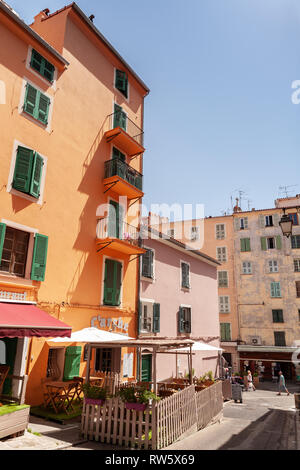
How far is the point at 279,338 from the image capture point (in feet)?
105

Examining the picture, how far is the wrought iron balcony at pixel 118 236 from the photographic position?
14.2 m

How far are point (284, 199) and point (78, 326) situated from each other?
30.8 meters

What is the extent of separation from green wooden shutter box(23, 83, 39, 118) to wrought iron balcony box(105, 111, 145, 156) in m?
4.24

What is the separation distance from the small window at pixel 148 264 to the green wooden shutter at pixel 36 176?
762 centimetres

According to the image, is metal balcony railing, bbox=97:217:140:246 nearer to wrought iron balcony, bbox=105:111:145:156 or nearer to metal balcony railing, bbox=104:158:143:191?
metal balcony railing, bbox=104:158:143:191

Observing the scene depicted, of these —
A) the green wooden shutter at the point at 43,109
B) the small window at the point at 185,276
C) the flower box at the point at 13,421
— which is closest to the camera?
the flower box at the point at 13,421

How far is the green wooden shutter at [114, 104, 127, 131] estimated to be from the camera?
55.5 ft

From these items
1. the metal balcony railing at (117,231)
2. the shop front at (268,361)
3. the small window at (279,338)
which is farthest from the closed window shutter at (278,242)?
the metal balcony railing at (117,231)

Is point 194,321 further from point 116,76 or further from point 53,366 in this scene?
point 116,76

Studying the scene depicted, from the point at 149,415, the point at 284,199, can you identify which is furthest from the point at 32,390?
the point at 284,199

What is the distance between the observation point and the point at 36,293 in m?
11.2

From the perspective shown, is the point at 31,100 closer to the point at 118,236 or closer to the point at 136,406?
the point at 118,236

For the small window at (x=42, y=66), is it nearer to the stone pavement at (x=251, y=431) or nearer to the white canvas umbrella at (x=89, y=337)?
the white canvas umbrella at (x=89, y=337)

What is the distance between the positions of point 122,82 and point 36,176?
29.8 ft
